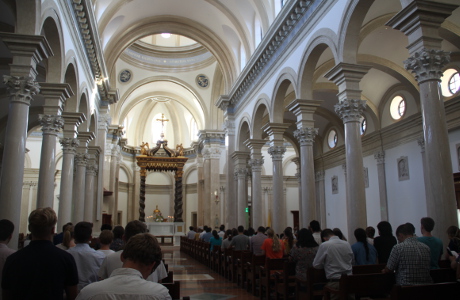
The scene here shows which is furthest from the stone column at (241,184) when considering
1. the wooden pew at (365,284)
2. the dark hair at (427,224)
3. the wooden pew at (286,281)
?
the wooden pew at (365,284)

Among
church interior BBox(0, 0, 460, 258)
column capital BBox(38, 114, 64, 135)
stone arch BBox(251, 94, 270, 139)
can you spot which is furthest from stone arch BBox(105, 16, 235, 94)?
column capital BBox(38, 114, 64, 135)

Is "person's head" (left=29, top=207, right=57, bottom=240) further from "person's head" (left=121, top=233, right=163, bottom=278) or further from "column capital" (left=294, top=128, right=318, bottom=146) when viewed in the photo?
"column capital" (left=294, top=128, right=318, bottom=146)

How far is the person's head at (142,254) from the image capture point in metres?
2.41

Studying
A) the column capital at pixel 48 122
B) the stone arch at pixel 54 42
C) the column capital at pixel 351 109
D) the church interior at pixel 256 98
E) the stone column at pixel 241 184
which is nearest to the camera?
the church interior at pixel 256 98

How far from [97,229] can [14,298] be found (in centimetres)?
1763

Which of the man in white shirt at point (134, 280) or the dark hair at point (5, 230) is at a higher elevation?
the dark hair at point (5, 230)

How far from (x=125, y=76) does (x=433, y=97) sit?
82.4ft

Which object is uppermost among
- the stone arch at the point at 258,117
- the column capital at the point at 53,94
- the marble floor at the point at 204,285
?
the stone arch at the point at 258,117

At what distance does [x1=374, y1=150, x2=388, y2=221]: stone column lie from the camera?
1738 cm

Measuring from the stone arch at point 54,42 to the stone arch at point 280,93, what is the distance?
7.15 meters

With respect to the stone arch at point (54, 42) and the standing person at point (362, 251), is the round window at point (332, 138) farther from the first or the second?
the standing person at point (362, 251)

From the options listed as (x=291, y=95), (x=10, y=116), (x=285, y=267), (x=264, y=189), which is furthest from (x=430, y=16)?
(x=264, y=189)

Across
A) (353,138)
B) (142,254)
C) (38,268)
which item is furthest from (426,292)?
(353,138)

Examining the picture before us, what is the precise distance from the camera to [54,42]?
1083 cm
